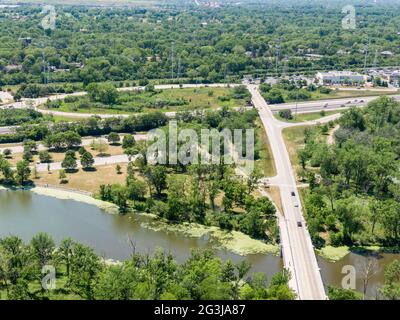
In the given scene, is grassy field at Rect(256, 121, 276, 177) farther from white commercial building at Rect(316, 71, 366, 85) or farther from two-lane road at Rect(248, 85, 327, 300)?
white commercial building at Rect(316, 71, 366, 85)

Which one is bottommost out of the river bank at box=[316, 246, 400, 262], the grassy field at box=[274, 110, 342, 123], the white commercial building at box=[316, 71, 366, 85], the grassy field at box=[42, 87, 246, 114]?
the river bank at box=[316, 246, 400, 262]

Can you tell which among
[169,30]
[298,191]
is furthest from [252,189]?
[169,30]

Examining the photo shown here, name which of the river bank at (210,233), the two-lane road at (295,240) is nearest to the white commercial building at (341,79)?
the two-lane road at (295,240)

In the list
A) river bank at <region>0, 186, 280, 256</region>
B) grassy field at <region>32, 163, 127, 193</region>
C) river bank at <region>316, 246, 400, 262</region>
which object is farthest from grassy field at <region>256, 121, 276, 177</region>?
grassy field at <region>32, 163, 127, 193</region>

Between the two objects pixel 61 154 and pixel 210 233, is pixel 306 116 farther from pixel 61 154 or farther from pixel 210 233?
pixel 210 233

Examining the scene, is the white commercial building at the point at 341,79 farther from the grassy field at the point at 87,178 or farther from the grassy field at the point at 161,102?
the grassy field at the point at 87,178
